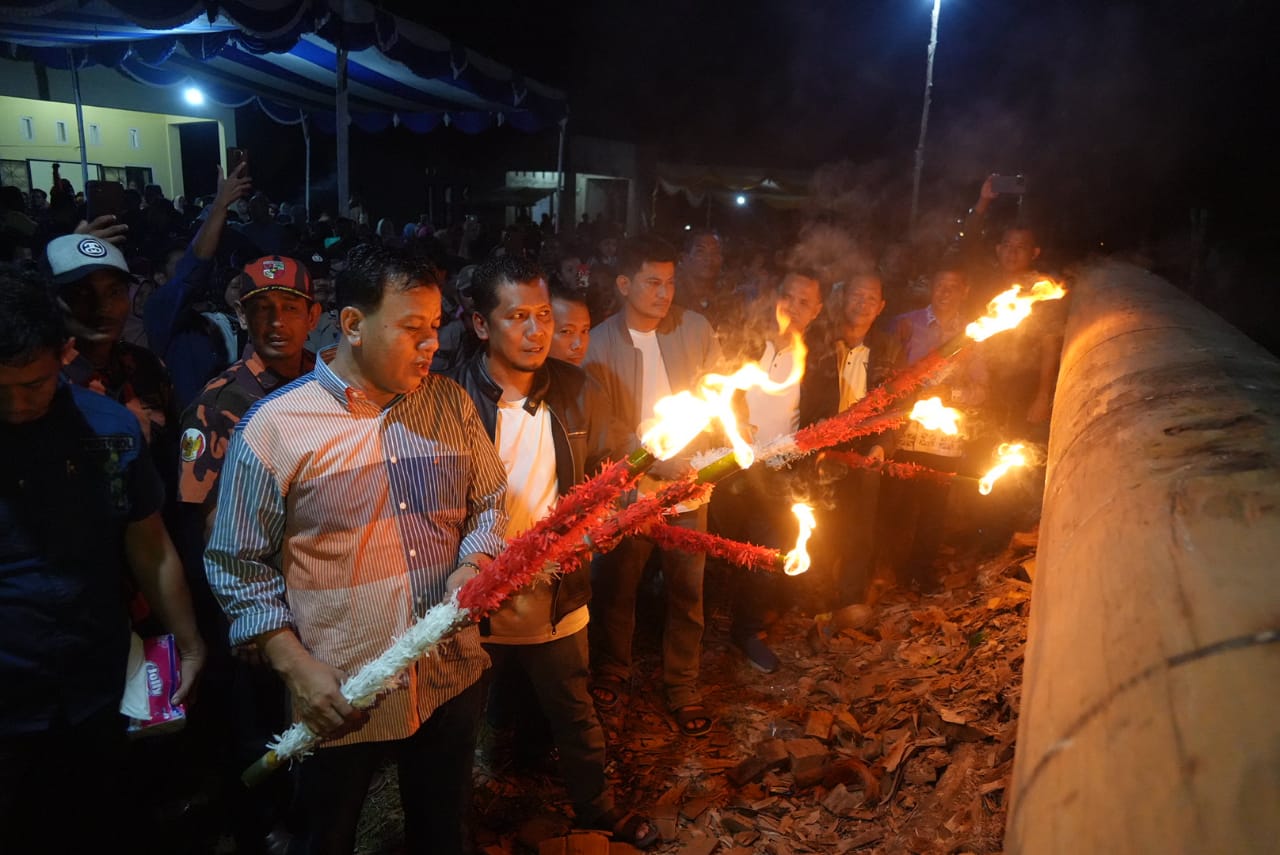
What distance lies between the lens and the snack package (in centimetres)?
282

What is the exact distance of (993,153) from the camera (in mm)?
11672

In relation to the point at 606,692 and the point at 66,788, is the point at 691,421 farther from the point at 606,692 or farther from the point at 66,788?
the point at 606,692

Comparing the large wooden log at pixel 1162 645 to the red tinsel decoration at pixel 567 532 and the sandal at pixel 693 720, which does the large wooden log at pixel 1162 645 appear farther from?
the sandal at pixel 693 720

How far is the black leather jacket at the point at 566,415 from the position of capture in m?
3.55

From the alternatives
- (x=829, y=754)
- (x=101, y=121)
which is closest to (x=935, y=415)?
(x=829, y=754)

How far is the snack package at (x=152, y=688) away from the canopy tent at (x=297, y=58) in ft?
21.4

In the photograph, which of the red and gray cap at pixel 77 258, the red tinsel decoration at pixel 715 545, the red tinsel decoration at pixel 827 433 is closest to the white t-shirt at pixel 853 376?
the red tinsel decoration at pixel 827 433

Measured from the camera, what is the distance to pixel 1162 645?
1.01 metres

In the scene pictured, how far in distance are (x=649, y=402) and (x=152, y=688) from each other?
305 centimetres

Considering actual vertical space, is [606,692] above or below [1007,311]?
below

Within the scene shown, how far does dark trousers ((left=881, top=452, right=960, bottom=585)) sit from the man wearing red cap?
4.58m

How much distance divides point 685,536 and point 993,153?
1064 cm

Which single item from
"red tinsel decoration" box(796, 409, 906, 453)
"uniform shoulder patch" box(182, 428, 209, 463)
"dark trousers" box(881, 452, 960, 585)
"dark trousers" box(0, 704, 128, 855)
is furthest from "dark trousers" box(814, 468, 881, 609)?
"dark trousers" box(0, 704, 128, 855)

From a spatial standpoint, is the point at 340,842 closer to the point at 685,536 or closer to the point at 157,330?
the point at 685,536
